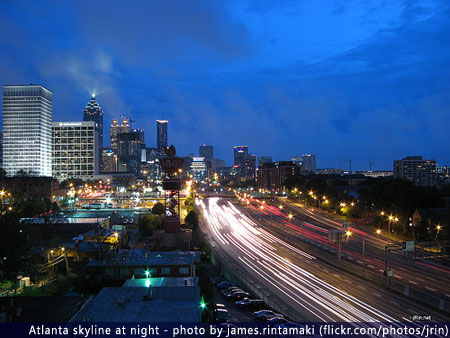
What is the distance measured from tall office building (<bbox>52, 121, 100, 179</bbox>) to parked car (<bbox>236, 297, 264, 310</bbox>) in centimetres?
17405

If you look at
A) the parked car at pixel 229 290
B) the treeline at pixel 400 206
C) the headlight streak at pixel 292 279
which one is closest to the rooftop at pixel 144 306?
the parked car at pixel 229 290

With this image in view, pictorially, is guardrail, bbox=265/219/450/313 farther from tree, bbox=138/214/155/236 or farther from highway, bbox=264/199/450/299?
tree, bbox=138/214/155/236

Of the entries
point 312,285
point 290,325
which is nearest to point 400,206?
point 312,285

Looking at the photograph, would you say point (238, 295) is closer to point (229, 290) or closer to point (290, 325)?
point (229, 290)

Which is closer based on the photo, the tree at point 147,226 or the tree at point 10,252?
the tree at point 10,252

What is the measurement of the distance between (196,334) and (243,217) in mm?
69331

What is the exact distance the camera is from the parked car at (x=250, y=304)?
29.0 m

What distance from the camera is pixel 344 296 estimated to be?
2988 cm

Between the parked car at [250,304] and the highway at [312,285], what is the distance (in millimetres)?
2329

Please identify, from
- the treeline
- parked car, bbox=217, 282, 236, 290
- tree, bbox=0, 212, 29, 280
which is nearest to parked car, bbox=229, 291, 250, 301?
parked car, bbox=217, 282, 236, 290

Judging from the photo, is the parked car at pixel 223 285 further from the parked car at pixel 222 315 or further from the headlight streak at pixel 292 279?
the parked car at pixel 222 315

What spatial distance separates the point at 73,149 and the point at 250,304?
181 metres

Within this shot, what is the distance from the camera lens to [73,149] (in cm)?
18875

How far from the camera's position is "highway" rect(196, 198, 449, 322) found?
26172 millimetres
